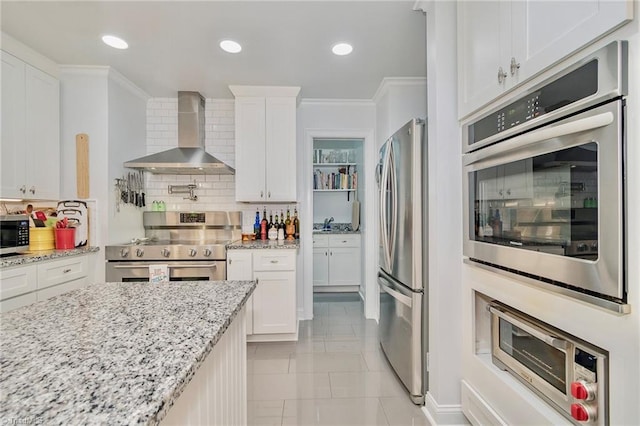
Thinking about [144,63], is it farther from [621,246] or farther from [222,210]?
[621,246]

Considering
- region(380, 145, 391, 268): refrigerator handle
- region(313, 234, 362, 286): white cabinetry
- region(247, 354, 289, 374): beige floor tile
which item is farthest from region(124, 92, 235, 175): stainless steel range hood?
region(313, 234, 362, 286): white cabinetry

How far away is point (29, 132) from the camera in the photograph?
8.45ft

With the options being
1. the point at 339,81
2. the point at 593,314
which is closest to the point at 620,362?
the point at 593,314

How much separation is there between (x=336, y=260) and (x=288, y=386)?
269 cm

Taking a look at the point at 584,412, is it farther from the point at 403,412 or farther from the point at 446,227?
the point at 403,412

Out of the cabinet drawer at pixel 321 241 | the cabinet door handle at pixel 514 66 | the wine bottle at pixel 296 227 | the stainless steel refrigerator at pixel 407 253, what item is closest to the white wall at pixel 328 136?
the wine bottle at pixel 296 227

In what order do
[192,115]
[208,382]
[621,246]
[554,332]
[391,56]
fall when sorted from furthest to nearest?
1. [192,115]
2. [391,56]
3. [554,332]
4. [208,382]
5. [621,246]

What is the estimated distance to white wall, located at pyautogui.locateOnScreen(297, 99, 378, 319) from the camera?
366 cm

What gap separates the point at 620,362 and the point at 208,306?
1232 mm

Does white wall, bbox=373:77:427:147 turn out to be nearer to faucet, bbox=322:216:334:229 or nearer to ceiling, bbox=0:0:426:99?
ceiling, bbox=0:0:426:99

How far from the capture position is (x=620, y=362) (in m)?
0.86

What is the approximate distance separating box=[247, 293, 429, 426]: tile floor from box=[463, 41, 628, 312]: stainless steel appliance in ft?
3.99

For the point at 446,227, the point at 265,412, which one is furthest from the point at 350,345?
the point at 446,227

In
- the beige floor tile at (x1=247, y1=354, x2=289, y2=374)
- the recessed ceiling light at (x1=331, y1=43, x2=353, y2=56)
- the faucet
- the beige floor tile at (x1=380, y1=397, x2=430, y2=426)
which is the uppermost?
the recessed ceiling light at (x1=331, y1=43, x2=353, y2=56)
